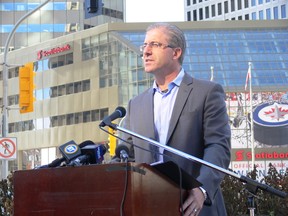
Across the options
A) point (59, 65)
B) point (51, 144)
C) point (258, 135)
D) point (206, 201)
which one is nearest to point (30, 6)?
point (59, 65)

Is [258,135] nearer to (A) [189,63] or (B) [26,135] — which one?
(A) [189,63]

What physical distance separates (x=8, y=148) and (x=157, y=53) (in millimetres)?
16617

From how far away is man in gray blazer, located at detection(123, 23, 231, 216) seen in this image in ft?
10.2

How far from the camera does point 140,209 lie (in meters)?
2.48

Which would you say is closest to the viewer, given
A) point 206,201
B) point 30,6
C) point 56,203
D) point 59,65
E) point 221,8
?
point 56,203

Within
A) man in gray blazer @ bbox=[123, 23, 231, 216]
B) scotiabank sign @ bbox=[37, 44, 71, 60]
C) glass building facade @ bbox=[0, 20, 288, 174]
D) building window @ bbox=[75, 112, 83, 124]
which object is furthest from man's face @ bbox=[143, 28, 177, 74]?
scotiabank sign @ bbox=[37, 44, 71, 60]

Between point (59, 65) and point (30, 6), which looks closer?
point (59, 65)

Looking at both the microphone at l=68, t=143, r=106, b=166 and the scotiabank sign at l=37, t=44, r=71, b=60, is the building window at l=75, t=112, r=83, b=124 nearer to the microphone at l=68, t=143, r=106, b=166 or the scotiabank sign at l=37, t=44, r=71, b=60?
the scotiabank sign at l=37, t=44, r=71, b=60

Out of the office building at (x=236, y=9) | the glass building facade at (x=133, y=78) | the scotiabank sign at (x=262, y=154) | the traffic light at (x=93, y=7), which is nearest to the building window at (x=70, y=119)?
the glass building facade at (x=133, y=78)

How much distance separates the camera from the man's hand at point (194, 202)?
276 centimetres

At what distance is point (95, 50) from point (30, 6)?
2501cm

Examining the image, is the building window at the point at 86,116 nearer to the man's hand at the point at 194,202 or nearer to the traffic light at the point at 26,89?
the traffic light at the point at 26,89

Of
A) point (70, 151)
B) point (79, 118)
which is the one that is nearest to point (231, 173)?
point (70, 151)

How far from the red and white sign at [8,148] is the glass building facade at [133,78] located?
133 ft
